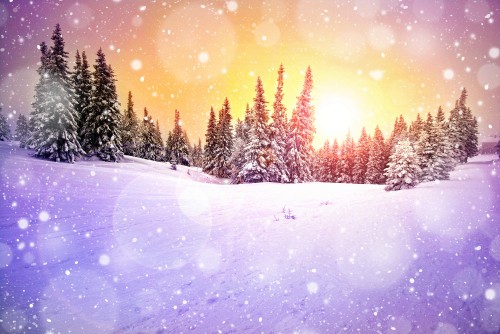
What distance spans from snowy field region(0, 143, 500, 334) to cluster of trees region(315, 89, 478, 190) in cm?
786

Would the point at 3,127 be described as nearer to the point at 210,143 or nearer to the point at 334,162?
the point at 210,143

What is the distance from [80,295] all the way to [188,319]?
2.49 m

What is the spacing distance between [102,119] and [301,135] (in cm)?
2496

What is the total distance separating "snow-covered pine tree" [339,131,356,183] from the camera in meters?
56.4

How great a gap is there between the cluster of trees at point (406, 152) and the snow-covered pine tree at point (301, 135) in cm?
946

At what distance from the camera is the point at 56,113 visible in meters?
27.1

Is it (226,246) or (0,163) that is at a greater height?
(0,163)

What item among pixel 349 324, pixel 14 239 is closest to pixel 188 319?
pixel 349 324

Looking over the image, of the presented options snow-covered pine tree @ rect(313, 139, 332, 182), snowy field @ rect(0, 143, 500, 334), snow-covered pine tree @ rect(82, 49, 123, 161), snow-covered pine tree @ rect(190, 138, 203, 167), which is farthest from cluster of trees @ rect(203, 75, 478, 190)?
snow-covered pine tree @ rect(190, 138, 203, 167)

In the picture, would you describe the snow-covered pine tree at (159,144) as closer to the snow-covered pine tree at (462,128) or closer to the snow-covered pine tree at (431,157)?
the snow-covered pine tree at (431,157)

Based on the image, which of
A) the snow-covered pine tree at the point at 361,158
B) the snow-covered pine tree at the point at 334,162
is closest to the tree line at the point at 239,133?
the snow-covered pine tree at the point at 361,158

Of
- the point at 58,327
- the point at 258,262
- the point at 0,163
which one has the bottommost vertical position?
the point at 58,327

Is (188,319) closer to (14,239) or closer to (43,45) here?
(14,239)

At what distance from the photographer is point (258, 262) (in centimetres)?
679
